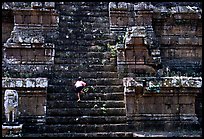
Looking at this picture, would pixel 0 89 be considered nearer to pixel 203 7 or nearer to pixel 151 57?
pixel 151 57

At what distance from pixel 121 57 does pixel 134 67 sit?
43 centimetres

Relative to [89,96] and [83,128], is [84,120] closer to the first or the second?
[83,128]

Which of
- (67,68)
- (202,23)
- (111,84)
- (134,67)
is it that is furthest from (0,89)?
(202,23)

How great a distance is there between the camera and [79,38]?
12.0 m

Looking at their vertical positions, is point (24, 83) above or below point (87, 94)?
above

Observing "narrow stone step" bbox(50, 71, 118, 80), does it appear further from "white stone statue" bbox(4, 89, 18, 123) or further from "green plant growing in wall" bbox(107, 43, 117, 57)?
"white stone statue" bbox(4, 89, 18, 123)

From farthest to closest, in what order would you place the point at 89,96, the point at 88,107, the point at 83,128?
the point at 89,96, the point at 88,107, the point at 83,128

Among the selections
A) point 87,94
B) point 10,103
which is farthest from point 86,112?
point 10,103

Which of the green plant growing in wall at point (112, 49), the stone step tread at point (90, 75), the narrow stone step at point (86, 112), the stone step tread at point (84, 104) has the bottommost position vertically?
the narrow stone step at point (86, 112)

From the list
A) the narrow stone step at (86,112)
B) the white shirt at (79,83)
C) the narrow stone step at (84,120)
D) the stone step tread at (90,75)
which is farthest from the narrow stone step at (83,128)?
the stone step tread at (90,75)

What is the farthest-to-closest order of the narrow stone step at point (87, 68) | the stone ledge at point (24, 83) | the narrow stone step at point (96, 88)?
the narrow stone step at point (87, 68) < the narrow stone step at point (96, 88) < the stone ledge at point (24, 83)

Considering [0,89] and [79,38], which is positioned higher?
[79,38]

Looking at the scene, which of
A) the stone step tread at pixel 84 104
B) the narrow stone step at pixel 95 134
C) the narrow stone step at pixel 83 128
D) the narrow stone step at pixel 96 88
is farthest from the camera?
the narrow stone step at pixel 96 88

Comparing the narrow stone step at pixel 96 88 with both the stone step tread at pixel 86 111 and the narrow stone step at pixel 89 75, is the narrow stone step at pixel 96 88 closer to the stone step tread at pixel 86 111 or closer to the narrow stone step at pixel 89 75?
the narrow stone step at pixel 89 75
